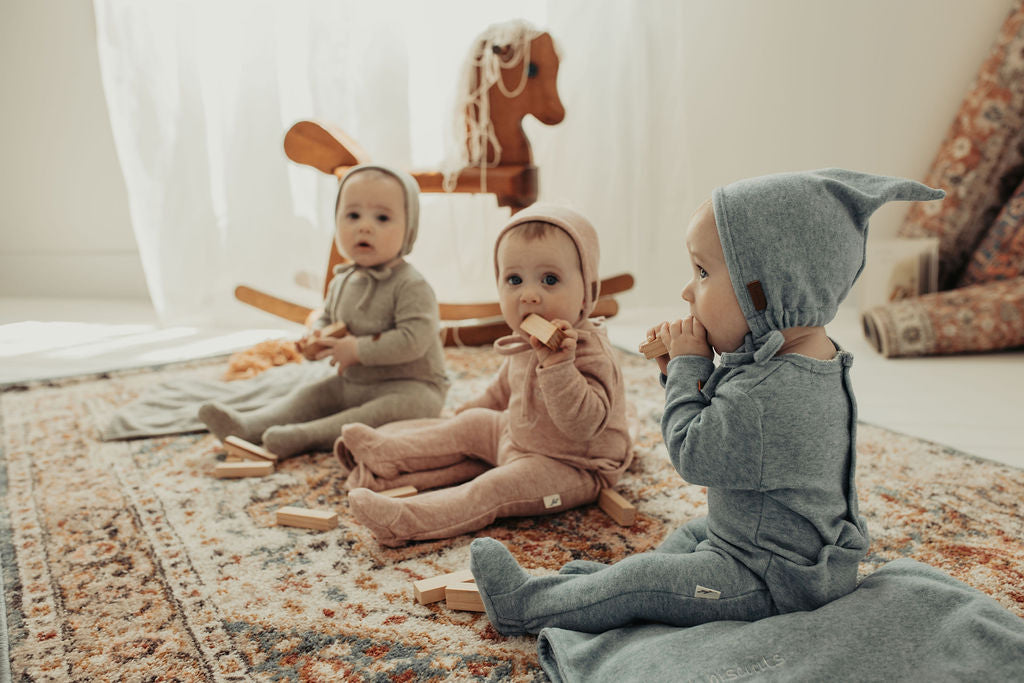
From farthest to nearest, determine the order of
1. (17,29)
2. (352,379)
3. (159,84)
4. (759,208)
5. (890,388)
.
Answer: (17,29) < (159,84) < (890,388) < (352,379) < (759,208)

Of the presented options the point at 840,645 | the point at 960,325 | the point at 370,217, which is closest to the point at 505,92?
the point at 370,217

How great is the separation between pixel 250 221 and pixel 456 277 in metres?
0.80

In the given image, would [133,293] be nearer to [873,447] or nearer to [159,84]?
[159,84]

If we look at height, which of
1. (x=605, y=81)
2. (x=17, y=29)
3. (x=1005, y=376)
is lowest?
(x=1005, y=376)

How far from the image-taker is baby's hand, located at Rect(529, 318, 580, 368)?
1.27 metres

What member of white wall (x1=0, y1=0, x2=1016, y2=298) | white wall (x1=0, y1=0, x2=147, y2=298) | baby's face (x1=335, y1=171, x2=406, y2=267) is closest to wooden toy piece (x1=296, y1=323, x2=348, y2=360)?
baby's face (x1=335, y1=171, x2=406, y2=267)

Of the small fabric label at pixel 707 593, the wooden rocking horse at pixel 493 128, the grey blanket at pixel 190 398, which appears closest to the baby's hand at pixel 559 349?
the small fabric label at pixel 707 593

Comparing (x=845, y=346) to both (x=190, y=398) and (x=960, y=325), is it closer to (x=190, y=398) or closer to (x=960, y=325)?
(x=960, y=325)

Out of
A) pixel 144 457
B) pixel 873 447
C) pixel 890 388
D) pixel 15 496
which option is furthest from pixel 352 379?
pixel 890 388

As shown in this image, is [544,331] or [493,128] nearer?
[544,331]

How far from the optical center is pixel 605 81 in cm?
294

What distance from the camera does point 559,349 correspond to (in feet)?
4.18

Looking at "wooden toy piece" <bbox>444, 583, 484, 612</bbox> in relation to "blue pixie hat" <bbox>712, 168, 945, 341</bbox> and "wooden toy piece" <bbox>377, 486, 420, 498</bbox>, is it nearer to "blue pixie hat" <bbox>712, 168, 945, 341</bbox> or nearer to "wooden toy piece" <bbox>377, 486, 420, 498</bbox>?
"wooden toy piece" <bbox>377, 486, 420, 498</bbox>

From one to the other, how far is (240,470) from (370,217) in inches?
22.9
